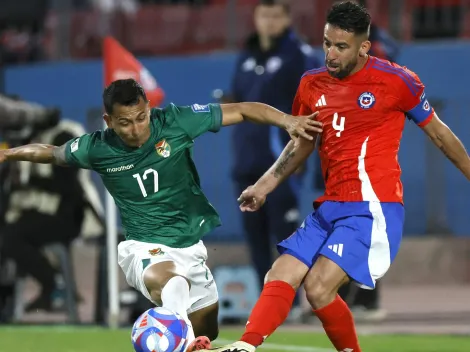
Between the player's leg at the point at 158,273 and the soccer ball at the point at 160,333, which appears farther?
the player's leg at the point at 158,273

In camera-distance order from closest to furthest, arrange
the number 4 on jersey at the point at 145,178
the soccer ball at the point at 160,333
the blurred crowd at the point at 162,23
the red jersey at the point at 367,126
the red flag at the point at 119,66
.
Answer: the soccer ball at the point at 160,333 → the red jersey at the point at 367,126 → the number 4 on jersey at the point at 145,178 → the red flag at the point at 119,66 → the blurred crowd at the point at 162,23

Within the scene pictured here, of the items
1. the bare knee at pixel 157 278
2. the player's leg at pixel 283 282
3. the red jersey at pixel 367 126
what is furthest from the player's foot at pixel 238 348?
the red jersey at pixel 367 126

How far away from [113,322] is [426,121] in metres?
5.30

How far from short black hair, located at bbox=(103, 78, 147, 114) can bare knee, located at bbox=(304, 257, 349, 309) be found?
57.6 inches

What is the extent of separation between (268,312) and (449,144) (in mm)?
1489

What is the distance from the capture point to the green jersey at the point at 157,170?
812 cm

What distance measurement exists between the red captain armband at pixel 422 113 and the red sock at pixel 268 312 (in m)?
1.25

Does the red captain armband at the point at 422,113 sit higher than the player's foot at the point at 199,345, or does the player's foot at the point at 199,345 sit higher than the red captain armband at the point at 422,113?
the red captain armband at the point at 422,113

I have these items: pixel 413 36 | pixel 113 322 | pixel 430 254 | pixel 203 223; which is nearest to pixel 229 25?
pixel 413 36

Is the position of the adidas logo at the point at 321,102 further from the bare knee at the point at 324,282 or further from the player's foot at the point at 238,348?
the player's foot at the point at 238,348

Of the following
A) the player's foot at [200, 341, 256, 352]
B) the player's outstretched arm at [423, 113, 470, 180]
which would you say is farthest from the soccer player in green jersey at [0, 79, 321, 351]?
the player's outstretched arm at [423, 113, 470, 180]

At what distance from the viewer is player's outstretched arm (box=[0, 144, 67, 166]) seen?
26.3 ft

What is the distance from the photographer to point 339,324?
301 inches

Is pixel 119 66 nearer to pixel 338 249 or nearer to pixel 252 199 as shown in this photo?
pixel 252 199
